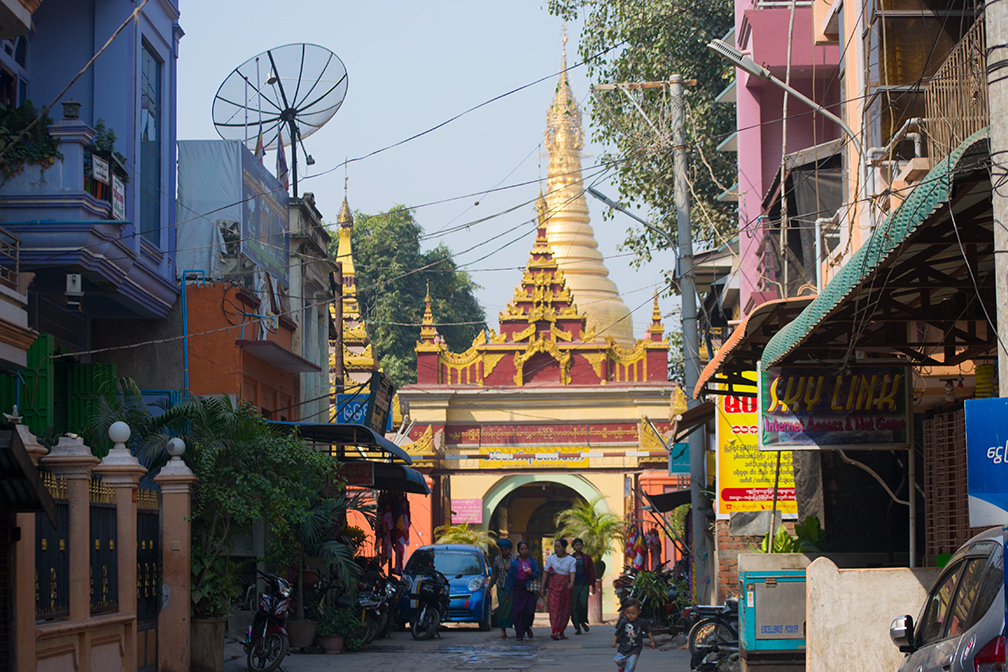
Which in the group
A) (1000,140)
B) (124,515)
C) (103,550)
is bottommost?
(103,550)

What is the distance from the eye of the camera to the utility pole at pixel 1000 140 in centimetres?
628

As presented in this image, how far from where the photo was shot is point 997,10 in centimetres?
643

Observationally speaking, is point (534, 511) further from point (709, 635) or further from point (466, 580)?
point (709, 635)

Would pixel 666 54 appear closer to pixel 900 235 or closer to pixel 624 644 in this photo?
pixel 624 644

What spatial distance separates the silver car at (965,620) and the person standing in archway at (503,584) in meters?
11.4

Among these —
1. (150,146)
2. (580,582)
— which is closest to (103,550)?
(150,146)

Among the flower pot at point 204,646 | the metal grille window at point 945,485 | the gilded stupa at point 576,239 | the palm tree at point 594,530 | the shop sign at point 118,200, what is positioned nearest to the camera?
the metal grille window at point 945,485

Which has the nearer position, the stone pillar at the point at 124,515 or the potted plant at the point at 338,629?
the stone pillar at the point at 124,515

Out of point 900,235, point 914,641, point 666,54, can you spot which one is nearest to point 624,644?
point 914,641

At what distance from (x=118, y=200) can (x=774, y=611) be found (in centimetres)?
833

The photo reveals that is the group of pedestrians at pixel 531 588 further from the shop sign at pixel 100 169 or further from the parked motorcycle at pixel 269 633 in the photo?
the shop sign at pixel 100 169

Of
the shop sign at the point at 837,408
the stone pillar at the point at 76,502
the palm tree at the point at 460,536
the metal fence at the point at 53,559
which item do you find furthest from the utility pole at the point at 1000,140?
the palm tree at the point at 460,536

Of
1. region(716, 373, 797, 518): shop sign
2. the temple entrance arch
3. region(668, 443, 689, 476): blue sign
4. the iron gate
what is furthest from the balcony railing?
the temple entrance arch

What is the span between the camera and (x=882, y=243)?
7453 millimetres
